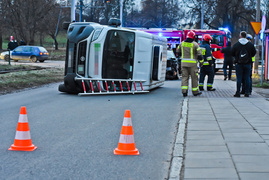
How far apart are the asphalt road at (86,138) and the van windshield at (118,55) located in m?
1.54

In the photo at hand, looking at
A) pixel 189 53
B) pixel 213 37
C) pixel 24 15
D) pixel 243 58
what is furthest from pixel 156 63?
pixel 24 15

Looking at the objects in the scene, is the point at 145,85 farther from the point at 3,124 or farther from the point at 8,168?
the point at 8,168

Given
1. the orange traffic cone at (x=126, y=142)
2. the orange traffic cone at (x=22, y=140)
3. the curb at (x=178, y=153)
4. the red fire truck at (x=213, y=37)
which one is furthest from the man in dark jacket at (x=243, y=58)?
the red fire truck at (x=213, y=37)

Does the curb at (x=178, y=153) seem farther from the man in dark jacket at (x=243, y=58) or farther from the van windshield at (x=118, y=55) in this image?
the van windshield at (x=118, y=55)

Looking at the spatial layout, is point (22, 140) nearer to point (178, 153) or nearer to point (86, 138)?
point (86, 138)

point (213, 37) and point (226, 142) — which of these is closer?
point (226, 142)

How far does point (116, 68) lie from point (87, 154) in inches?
339

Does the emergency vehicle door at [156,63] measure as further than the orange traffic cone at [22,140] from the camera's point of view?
Yes

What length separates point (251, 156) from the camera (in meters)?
6.05

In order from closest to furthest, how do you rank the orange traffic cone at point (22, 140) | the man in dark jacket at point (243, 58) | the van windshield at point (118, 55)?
1. the orange traffic cone at point (22, 140)
2. the man in dark jacket at point (243, 58)
3. the van windshield at point (118, 55)

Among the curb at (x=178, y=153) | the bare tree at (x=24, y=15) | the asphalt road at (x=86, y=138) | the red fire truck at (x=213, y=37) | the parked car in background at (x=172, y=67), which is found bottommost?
the asphalt road at (x=86, y=138)

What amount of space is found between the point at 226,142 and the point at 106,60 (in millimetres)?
7916

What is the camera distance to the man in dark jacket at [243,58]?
1380cm

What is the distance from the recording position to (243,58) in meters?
13.8
